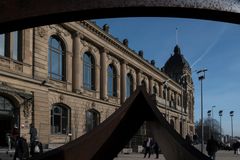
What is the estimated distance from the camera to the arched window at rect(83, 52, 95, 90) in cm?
4475

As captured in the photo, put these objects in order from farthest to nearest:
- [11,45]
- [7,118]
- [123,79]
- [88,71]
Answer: [123,79], [88,71], [11,45], [7,118]

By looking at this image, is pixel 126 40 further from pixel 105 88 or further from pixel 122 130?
pixel 122 130

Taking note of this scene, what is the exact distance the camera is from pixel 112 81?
54.0 meters

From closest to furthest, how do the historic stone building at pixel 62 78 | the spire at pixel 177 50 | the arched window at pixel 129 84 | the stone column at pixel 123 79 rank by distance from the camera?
the historic stone building at pixel 62 78
the stone column at pixel 123 79
the arched window at pixel 129 84
the spire at pixel 177 50

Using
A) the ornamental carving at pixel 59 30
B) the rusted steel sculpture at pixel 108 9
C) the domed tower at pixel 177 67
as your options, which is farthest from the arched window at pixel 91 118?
the domed tower at pixel 177 67

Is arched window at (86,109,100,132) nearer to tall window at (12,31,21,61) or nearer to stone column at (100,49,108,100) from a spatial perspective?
stone column at (100,49,108,100)

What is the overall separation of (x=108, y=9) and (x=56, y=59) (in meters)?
32.7

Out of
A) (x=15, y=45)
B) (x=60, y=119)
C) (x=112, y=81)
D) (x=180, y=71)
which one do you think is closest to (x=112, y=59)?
(x=112, y=81)

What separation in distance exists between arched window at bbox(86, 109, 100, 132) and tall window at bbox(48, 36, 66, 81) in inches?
238

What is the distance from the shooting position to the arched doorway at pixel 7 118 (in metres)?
28.1

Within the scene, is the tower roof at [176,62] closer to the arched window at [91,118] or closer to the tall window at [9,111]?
the arched window at [91,118]

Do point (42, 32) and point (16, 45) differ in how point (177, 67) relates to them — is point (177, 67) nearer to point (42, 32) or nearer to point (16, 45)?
point (42, 32)

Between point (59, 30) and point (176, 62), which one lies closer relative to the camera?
point (59, 30)

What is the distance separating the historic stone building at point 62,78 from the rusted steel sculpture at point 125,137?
53.2 ft
